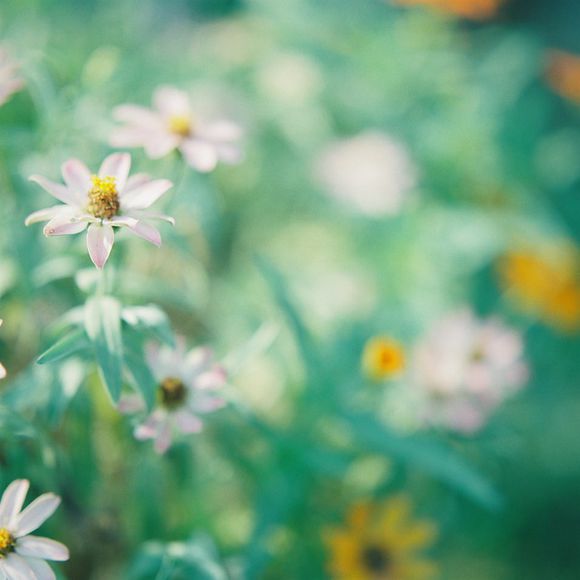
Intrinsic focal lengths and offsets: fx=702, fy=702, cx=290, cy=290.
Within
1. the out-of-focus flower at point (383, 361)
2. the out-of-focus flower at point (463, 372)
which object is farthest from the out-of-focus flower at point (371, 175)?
the out-of-focus flower at point (383, 361)

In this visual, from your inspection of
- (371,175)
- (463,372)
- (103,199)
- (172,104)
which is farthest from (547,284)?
(103,199)

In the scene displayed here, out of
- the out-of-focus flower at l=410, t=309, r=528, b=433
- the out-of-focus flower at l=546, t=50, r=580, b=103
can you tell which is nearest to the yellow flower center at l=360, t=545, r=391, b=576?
the out-of-focus flower at l=410, t=309, r=528, b=433

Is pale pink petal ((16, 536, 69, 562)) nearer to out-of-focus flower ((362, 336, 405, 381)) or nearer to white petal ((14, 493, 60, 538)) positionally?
white petal ((14, 493, 60, 538))

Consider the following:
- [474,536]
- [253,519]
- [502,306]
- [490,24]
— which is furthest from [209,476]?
[490,24]

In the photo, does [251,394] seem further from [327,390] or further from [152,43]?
[152,43]

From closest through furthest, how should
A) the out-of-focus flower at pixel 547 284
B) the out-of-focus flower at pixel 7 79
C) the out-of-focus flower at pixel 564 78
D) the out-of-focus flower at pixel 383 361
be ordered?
the out-of-focus flower at pixel 7 79
the out-of-focus flower at pixel 383 361
the out-of-focus flower at pixel 547 284
the out-of-focus flower at pixel 564 78

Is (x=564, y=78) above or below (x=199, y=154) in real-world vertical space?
below

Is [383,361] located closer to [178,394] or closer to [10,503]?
[178,394]

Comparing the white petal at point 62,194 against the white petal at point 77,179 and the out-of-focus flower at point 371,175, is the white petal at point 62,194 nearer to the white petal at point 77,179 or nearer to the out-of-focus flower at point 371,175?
the white petal at point 77,179
